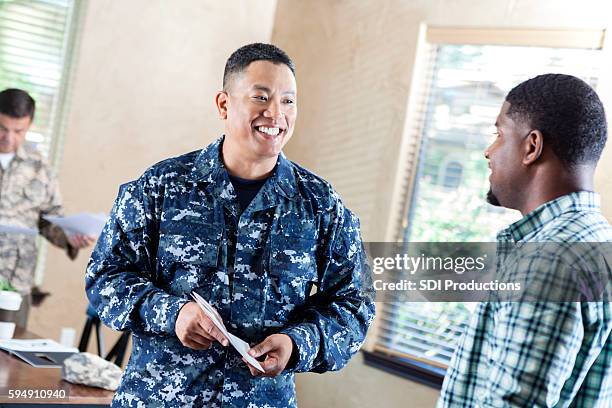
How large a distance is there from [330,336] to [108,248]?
56 centimetres

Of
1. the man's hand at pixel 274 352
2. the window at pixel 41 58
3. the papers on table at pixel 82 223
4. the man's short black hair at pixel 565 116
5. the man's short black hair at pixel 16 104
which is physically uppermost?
the window at pixel 41 58

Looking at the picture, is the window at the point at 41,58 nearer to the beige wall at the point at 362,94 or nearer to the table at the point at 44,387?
the beige wall at the point at 362,94

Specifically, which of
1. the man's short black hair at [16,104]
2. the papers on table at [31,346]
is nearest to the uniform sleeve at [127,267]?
Answer: the papers on table at [31,346]

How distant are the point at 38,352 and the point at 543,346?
79.1 inches

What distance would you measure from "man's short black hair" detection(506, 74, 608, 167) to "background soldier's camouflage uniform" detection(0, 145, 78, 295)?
302cm

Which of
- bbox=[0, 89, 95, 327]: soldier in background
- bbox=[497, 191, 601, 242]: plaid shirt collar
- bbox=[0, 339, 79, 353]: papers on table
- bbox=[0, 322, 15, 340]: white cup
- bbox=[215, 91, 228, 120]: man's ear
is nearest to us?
bbox=[497, 191, 601, 242]: plaid shirt collar

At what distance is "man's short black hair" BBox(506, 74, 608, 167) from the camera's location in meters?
1.38

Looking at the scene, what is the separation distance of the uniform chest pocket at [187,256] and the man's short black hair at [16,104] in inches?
94.9

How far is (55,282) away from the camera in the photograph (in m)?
4.38

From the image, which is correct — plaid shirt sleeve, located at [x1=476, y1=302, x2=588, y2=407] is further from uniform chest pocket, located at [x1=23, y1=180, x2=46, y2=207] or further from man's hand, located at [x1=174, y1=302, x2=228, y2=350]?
uniform chest pocket, located at [x1=23, y1=180, x2=46, y2=207]

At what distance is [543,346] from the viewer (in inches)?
48.3

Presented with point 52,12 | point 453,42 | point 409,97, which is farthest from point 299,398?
point 52,12

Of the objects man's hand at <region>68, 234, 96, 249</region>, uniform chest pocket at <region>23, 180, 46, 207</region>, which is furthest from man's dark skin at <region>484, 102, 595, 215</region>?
uniform chest pocket at <region>23, 180, 46, 207</region>

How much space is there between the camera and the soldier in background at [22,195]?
397 centimetres
